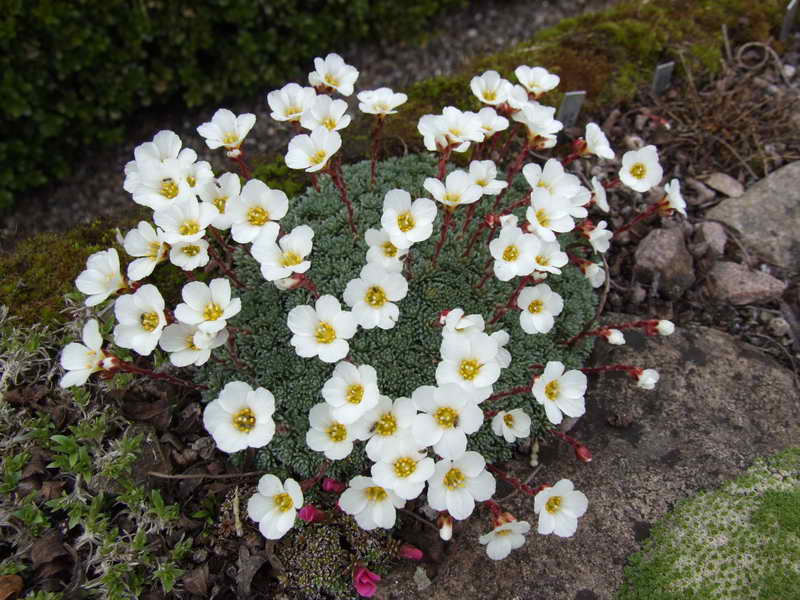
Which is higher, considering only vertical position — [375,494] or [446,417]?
[446,417]

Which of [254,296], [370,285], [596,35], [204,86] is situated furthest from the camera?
[204,86]

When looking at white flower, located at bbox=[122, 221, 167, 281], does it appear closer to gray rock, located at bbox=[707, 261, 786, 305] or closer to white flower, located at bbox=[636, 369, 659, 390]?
white flower, located at bbox=[636, 369, 659, 390]

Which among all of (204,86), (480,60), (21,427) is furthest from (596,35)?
Result: (21,427)

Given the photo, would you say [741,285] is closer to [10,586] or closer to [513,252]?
[513,252]

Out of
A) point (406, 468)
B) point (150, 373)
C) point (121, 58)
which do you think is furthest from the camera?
point (121, 58)

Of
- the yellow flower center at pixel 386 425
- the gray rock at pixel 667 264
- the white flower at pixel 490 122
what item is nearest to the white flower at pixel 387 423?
the yellow flower center at pixel 386 425

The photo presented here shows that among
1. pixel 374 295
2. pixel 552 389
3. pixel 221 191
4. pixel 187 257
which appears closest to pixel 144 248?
pixel 187 257

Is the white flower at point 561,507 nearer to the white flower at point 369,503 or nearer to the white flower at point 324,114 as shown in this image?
the white flower at point 369,503

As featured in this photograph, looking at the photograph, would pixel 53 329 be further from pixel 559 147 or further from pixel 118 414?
pixel 559 147
